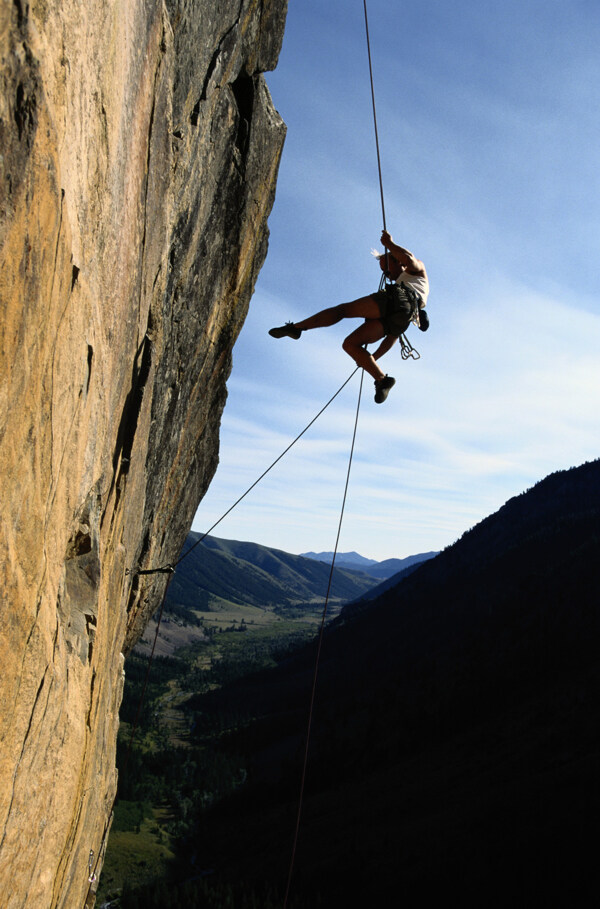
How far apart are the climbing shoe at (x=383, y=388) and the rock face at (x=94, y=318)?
2.64 meters

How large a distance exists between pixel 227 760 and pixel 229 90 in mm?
91969

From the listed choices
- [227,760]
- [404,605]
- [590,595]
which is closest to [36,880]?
[590,595]

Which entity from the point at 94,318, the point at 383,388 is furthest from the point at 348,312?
the point at 94,318

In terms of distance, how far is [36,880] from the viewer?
4.71 m

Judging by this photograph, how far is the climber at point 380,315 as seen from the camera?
8391mm

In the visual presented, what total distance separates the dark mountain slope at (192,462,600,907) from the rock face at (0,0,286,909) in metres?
38.5

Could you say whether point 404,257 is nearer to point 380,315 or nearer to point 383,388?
point 380,315

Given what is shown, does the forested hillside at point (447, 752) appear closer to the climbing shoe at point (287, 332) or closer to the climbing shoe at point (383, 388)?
the climbing shoe at point (383, 388)

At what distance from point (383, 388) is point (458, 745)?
57.8 metres

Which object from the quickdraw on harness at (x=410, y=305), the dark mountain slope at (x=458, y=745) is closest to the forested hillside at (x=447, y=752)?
the dark mountain slope at (x=458, y=745)

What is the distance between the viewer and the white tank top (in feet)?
29.0

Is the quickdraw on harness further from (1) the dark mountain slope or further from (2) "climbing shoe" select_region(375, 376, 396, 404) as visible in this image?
(1) the dark mountain slope

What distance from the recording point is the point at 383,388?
8695mm

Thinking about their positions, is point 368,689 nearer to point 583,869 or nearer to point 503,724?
point 503,724
